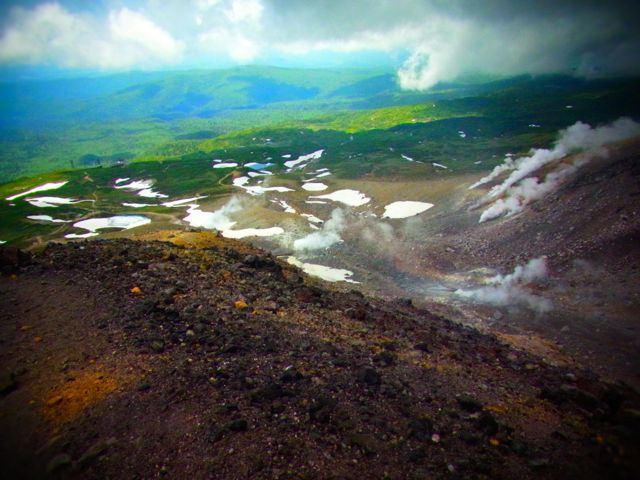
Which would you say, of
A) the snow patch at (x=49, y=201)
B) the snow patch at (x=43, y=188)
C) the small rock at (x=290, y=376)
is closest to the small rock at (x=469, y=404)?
the small rock at (x=290, y=376)

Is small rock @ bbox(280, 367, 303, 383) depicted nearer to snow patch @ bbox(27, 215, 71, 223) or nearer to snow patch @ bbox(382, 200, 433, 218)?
snow patch @ bbox(382, 200, 433, 218)

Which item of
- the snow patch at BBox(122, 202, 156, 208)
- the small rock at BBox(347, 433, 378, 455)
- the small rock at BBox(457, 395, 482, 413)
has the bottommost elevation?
the snow patch at BBox(122, 202, 156, 208)

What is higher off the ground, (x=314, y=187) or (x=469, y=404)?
(x=469, y=404)

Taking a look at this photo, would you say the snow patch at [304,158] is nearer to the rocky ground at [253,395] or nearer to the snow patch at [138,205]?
the snow patch at [138,205]

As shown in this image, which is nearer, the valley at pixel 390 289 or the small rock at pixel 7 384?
the small rock at pixel 7 384

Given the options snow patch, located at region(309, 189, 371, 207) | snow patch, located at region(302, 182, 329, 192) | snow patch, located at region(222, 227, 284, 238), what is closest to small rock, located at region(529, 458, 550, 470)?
snow patch, located at region(222, 227, 284, 238)

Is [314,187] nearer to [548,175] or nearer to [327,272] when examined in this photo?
[327,272]

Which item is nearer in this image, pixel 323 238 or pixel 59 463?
pixel 59 463

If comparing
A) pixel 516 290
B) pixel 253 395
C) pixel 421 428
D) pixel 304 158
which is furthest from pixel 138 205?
pixel 421 428
